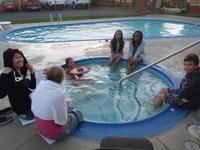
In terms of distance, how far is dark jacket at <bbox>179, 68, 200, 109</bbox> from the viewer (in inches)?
164

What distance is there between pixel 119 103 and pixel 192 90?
1745 mm

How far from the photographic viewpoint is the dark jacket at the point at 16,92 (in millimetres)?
3943

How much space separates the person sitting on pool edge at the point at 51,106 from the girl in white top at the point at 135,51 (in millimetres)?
3737

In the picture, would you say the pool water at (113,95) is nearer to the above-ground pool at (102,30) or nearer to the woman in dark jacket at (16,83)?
the woman in dark jacket at (16,83)

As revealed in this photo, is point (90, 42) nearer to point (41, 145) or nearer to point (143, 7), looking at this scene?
point (41, 145)

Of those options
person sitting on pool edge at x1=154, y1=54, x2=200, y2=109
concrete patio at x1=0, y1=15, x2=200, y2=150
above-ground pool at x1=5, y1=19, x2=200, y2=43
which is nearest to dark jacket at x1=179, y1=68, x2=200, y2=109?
person sitting on pool edge at x1=154, y1=54, x2=200, y2=109

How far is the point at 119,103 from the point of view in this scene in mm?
5496

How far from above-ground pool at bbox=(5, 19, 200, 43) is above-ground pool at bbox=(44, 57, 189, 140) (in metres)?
6.28

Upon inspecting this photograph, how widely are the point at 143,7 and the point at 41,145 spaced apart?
78.6 feet

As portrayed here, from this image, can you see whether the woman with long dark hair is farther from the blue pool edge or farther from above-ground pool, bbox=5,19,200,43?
above-ground pool, bbox=5,19,200,43

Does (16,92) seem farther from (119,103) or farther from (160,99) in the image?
(160,99)

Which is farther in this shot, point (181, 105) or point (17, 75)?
point (181, 105)

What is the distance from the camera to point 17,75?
4.05 metres

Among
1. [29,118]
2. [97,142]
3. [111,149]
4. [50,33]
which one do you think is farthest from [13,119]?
[50,33]
